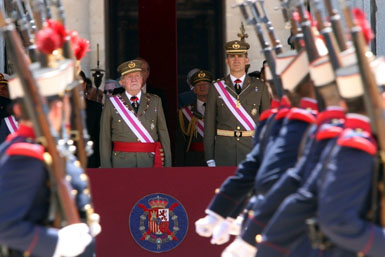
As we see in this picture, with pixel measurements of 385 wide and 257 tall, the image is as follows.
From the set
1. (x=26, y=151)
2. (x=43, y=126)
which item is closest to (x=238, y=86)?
(x=43, y=126)

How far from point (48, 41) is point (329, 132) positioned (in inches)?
58.8

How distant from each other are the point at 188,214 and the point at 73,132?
9.48ft

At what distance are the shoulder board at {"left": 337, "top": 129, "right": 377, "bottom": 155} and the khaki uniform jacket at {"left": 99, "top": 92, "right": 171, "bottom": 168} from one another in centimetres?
553

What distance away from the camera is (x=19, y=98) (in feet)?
19.4

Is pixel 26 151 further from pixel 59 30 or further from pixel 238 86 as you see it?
pixel 238 86

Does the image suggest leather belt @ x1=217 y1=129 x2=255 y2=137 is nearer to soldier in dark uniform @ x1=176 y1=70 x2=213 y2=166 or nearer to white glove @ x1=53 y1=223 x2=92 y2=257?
soldier in dark uniform @ x1=176 y1=70 x2=213 y2=166

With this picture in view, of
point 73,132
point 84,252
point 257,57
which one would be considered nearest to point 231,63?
point 257,57

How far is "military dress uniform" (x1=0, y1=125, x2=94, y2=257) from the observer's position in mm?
5559

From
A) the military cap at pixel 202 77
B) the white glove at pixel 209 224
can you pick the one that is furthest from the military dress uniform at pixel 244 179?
the military cap at pixel 202 77

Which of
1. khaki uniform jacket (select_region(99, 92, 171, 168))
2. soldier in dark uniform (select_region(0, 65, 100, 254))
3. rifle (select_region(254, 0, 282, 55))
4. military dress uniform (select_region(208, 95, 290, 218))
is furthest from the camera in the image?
khaki uniform jacket (select_region(99, 92, 171, 168))

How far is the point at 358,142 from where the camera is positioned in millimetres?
5246

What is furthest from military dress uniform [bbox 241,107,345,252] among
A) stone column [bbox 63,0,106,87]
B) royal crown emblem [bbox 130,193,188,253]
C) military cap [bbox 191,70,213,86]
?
stone column [bbox 63,0,106,87]

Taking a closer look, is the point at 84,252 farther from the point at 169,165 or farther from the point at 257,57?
the point at 257,57

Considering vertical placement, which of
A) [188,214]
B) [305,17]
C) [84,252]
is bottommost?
[188,214]
